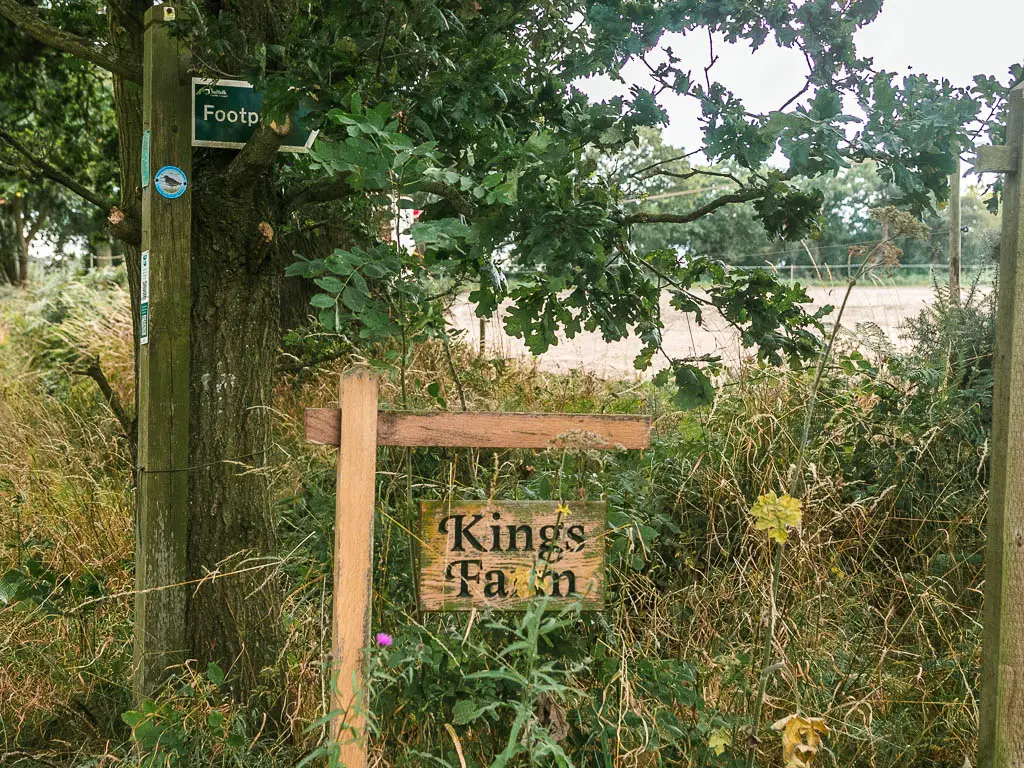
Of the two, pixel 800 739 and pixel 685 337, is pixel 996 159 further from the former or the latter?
pixel 685 337

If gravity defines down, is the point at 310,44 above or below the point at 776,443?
above

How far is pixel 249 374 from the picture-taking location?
3.21 m

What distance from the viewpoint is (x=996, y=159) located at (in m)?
2.56

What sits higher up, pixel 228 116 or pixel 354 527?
pixel 228 116

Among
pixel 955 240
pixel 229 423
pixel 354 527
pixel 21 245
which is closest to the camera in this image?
A: pixel 354 527

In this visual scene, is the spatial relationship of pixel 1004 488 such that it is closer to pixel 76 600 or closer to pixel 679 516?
pixel 679 516

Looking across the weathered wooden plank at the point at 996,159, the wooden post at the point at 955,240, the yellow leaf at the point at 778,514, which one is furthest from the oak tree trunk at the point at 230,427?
the wooden post at the point at 955,240

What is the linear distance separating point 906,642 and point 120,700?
3.10 metres

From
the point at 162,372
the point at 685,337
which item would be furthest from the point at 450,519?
the point at 685,337

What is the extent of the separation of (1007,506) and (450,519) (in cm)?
156

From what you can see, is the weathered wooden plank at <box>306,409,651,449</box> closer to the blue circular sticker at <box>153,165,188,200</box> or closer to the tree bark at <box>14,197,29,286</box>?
the blue circular sticker at <box>153,165,188,200</box>

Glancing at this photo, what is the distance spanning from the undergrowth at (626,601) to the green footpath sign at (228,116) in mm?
929

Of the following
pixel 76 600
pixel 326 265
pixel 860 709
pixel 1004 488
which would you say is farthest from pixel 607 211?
pixel 76 600

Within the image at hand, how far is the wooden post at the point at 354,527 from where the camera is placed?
228 cm
